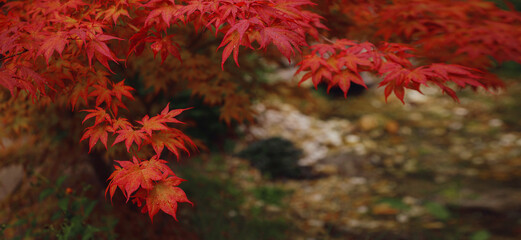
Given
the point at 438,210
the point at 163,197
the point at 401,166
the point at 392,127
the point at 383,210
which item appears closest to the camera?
the point at 163,197

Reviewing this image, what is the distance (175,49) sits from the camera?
5.82 ft


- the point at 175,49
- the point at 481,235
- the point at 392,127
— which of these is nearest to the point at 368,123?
the point at 392,127

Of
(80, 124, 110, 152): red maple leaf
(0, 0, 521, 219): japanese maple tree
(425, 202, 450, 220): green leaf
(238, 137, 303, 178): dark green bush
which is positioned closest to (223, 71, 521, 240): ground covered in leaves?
(425, 202, 450, 220): green leaf

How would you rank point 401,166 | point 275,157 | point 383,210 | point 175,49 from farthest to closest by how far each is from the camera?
point 401,166 < point 275,157 < point 383,210 < point 175,49

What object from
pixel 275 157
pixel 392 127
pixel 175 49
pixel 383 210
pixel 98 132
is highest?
pixel 392 127

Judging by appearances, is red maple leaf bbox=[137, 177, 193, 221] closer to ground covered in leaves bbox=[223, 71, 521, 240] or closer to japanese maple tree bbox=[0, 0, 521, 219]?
japanese maple tree bbox=[0, 0, 521, 219]

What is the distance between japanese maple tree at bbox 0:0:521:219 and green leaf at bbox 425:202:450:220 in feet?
7.31

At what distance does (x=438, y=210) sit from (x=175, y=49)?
3.58m

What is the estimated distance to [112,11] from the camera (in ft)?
5.58

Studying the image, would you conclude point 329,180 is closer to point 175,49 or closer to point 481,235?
point 481,235

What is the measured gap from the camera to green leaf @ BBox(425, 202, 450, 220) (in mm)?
4102

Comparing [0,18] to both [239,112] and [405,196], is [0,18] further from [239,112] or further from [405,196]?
[405,196]

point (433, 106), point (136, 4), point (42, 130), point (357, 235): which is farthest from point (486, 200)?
point (42, 130)

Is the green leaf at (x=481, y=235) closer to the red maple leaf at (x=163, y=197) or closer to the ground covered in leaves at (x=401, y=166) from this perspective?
the ground covered in leaves at (x=401, y=166)
